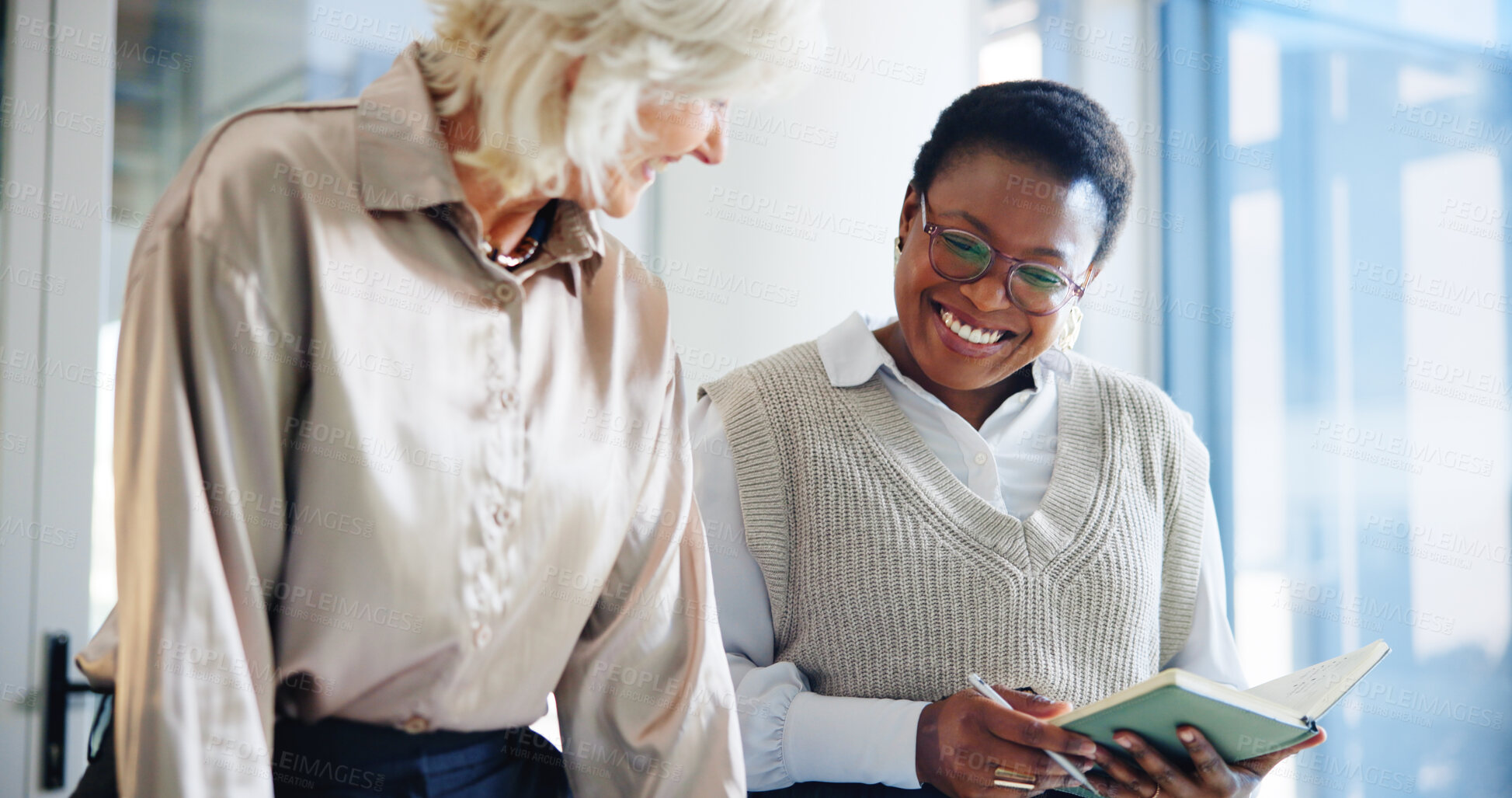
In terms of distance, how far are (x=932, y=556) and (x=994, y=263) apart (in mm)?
376

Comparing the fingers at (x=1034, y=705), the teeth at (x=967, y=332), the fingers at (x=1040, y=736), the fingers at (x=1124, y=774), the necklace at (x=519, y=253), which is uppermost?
the necklace at (x=519, y=253)

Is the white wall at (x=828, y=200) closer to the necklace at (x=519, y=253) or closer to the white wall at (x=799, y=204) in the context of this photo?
the white wall at (x=799, y=204)

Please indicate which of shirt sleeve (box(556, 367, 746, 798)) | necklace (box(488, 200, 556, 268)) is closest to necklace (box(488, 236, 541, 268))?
necklace (box(488, 200, 556, 268))

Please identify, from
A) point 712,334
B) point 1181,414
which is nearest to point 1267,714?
point 1181,414

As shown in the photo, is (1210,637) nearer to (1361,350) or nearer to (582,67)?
(1361,350)

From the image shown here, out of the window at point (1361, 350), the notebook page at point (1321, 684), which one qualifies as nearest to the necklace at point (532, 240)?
the notebook page at point (1321, 684)

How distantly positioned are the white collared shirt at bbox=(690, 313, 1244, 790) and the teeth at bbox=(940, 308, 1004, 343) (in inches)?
4.2

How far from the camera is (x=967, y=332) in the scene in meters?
1.41

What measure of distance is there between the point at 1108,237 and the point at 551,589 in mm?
941

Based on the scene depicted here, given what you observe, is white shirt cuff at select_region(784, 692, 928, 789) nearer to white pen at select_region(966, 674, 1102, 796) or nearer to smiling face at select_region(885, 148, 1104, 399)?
white pen at select_region(966, 674, 1102, 796)

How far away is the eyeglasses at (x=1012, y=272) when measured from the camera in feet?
4.54

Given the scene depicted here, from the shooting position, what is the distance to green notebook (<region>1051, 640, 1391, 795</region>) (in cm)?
101

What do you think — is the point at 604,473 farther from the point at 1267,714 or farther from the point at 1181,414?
the point at 1181,414

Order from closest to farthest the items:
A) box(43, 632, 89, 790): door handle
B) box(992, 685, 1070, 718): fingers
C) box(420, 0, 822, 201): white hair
Answer: box(420, 0, 822, 201): white hair → box(992, 685, 1070, 718): fingers → box(43, 632, 89, 790): door handle
